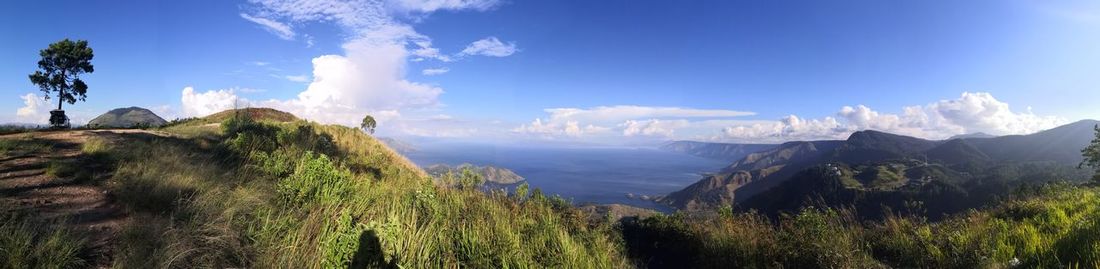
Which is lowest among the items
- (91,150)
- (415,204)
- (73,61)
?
(415,204)

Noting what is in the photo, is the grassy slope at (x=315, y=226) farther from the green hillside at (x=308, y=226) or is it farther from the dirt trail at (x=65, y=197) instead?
the dirt trail at (x=65, y=197)

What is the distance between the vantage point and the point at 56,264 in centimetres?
425

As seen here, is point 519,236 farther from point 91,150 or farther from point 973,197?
point 973,197

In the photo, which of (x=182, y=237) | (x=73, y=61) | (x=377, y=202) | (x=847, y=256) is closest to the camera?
(x=182, y=237)

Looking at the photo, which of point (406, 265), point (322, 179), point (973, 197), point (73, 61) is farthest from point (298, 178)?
point (973, 197)

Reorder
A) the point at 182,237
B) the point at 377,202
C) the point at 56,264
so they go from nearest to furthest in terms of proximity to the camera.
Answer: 1. the point at 56,264
2. the point at 182,237
3. the point at 377,202

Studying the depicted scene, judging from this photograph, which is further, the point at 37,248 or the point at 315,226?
the point at 315,226

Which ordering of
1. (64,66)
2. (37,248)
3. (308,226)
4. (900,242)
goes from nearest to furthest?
(37,248), (308,226), (900,242), (64,66)

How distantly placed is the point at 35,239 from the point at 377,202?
373cm

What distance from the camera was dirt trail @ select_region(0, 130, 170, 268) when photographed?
5.62m

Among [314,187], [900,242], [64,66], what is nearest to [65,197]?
[314,187]

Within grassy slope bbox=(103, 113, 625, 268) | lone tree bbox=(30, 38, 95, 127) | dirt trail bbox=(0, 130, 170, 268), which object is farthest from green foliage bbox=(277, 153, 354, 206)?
lone tree bbox=(30, 38, 95, 127)

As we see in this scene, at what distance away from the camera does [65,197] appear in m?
7.25

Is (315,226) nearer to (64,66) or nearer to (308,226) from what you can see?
(308,226)
